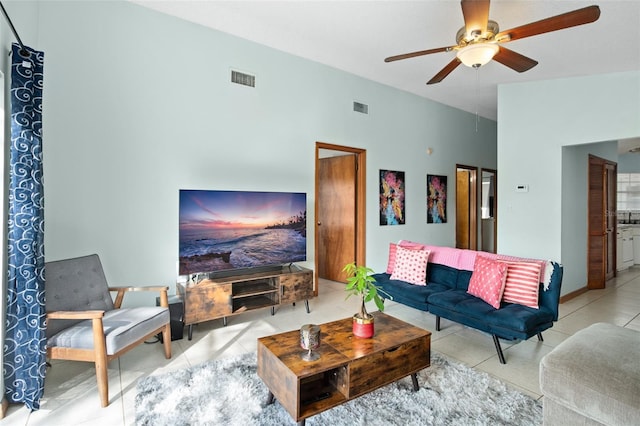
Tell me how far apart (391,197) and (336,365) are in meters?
3.96

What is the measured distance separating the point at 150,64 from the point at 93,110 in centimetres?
73

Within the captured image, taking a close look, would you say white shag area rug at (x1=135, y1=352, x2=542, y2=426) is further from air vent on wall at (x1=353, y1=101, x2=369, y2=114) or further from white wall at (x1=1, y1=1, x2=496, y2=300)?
air vent on wall at (x1=353, y1=101, x2=369, y2=114)

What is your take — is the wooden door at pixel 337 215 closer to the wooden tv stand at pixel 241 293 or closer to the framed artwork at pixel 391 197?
the framed artwork at pixel 391 197

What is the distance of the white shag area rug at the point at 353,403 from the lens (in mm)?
1935

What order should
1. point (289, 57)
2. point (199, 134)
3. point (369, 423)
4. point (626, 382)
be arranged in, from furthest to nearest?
point (289, 57) < point (199, 134) < point (369, 423) < point (626, 382)

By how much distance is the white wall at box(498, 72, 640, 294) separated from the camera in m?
3.96

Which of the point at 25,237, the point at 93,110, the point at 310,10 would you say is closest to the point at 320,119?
the point at 310,10

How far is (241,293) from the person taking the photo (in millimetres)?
3453

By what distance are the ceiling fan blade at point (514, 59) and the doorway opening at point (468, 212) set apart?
4.15m

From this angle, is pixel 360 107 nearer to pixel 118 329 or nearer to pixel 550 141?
pixel 550 141

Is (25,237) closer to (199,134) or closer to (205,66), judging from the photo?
(199,134)

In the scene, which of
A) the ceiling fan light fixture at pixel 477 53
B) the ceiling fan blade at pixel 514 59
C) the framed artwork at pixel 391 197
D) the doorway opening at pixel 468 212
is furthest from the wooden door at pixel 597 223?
the ceiling fan light fixture at pixel 477 53

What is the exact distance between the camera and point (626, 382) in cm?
141

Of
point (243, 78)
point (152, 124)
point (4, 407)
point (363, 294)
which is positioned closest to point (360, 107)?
point (243, 78)
